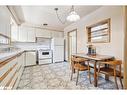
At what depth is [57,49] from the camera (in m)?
5.38

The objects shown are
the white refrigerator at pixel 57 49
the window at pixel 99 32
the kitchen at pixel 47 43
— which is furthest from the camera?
the white refrigerator at pixel 57 49

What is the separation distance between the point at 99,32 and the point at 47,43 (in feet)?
11.1

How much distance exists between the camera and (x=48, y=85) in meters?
2.37

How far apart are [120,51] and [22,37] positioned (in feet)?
13.9

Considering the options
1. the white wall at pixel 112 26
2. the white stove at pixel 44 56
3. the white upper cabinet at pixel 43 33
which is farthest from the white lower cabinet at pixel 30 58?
the white wall at pixel 112 26

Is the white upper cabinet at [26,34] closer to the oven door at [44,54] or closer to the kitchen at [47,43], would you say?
the kitchen at [47,43]

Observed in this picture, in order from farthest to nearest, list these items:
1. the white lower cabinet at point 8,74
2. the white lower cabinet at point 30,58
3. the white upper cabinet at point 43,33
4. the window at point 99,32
Result: the white upper cabinet at point 43,33
the white lower cabinet at point 30,58
the window at point 99,32
the white lower cabinet at point 8,74

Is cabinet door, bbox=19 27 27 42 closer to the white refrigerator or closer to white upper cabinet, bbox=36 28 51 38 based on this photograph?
white upper cabinet, bbox=36 28 51 38

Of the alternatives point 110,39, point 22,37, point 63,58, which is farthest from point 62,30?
point 110,39

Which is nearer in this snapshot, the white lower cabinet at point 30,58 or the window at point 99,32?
the window at point 99,32

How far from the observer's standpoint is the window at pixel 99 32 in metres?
2.78

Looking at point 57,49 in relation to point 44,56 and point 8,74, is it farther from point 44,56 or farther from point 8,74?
point 8,74
